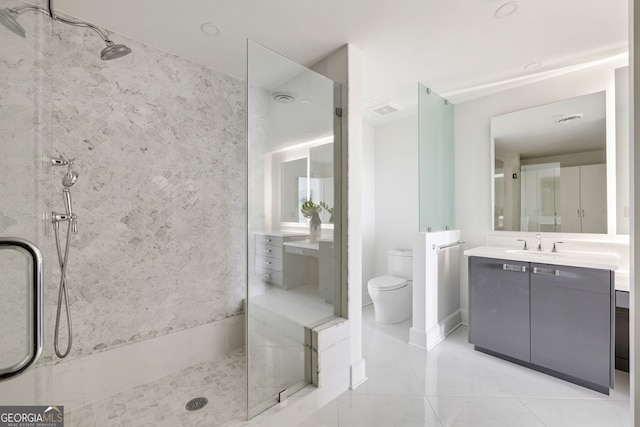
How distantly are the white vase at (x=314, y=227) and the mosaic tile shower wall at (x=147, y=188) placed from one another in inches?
38.0

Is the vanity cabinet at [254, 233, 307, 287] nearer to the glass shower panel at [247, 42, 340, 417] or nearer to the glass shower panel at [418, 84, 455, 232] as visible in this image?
the glass shower panel at [247, 42, 340, 417]

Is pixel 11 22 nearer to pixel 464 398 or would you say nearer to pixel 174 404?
pixel 174 404

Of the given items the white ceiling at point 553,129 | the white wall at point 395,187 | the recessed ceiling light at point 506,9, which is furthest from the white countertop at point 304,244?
the white ceiling at point 553,129

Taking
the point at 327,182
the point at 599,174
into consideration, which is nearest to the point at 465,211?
the point at 599,174

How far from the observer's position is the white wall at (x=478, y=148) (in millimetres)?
2609

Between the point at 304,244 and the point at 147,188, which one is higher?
the point at 147,188

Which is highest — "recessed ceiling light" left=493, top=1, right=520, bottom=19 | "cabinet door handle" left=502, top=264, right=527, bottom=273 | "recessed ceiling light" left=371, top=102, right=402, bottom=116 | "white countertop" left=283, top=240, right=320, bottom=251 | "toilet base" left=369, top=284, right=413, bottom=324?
"recessed ceiling light" left=371, top=102, right=402, bottom=116

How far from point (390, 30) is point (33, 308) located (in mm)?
2325

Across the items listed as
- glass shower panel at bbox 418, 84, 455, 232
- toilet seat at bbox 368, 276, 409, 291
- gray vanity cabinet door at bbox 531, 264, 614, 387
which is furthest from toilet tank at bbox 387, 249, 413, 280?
gray vanity cabinet door at bbox 531, 264, 614, 387

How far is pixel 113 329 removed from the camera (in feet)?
5.99

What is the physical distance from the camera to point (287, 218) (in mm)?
1702

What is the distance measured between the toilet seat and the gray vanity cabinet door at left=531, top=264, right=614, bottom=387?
1.21 metres

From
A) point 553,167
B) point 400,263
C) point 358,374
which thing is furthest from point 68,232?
point 553,167

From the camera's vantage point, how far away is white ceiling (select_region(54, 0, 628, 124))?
1620 mm
